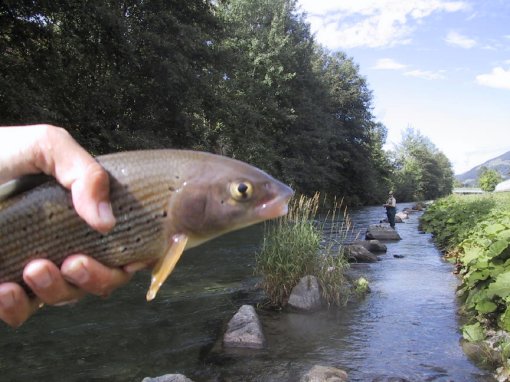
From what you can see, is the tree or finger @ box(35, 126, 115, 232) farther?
the tree

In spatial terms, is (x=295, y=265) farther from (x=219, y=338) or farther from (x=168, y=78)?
(x=168, y=78)

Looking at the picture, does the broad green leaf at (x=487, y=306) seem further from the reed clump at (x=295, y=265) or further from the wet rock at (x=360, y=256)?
the wet rock at (x=360, y=256)

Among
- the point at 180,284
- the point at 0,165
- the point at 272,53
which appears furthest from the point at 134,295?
the point at 272,53

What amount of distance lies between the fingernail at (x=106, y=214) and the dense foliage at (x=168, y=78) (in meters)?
13.4

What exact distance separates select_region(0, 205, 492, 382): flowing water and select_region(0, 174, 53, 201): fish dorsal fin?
5.46 metres

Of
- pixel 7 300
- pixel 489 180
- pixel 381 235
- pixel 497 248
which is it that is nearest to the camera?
pixel 7 300

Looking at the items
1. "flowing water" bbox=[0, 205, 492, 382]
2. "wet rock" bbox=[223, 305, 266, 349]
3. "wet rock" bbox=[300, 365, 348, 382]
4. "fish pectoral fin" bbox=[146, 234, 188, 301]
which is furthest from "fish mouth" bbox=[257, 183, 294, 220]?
"wet rock" bbox=[223, 305, 266, 349]

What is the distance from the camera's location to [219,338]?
851 cm

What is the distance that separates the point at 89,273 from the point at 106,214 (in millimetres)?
321

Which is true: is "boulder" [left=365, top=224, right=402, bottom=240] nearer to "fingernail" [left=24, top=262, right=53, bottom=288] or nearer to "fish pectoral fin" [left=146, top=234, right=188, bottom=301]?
"fish pectoral fin" [left=146, top=234, right=188, bottom=301]

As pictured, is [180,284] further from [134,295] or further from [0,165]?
[0,165]

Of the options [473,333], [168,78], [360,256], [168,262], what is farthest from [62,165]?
[168,78]

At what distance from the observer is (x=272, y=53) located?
130ft

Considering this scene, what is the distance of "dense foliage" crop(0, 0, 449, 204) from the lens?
1672 cm
